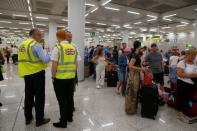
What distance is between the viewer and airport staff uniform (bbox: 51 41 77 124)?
2362mm

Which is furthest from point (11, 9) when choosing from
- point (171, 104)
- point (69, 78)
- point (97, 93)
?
point (171, 104)

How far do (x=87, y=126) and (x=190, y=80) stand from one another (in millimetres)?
2043

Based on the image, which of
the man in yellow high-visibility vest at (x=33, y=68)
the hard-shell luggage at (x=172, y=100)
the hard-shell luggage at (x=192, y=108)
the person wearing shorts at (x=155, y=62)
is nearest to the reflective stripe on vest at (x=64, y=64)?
the man in yellow high-visibility vest at (x=33, y=68)

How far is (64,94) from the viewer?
2508 mm

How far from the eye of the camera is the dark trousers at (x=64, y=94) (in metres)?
2.45

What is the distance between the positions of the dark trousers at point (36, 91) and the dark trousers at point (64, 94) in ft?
0.88

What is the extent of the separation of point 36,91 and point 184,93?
268cm

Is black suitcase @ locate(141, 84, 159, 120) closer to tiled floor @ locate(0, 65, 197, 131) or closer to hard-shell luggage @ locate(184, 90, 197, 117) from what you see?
tiled floor @ locate(0, 65, 197, 131)

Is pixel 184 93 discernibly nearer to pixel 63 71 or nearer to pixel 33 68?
pixel 63 71

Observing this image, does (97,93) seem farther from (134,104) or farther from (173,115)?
(173,115)

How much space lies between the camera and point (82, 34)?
613cm

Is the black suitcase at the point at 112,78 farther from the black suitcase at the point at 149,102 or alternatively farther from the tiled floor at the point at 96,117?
the black suitcase at the point at 149,102

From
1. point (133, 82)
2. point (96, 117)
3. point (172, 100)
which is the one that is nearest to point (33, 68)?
point (96, 117)

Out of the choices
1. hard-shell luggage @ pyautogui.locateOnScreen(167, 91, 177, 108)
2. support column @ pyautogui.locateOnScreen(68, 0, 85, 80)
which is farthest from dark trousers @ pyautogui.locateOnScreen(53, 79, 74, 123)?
support column @ pyautogui.locateOnScreen(68, 0, 85, 80)
